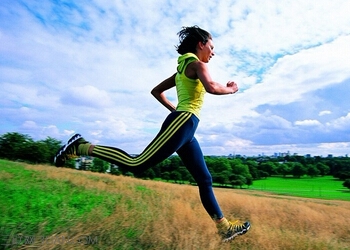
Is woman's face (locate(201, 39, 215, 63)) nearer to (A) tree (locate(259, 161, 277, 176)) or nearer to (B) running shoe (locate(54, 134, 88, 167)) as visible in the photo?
(B) running shoe (locate(54, 134, 88, 167))

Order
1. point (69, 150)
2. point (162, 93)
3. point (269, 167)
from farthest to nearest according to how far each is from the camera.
→ point (269, 167), point (162, 93), point (69, 150)

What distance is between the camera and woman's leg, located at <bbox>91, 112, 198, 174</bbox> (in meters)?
2.91

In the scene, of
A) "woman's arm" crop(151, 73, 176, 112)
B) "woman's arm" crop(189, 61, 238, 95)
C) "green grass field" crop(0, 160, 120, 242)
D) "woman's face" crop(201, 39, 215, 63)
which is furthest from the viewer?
"woman's arm" crop(151, 73, 176, 112)

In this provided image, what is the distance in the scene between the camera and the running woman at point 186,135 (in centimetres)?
291

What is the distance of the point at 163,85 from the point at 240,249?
191cm

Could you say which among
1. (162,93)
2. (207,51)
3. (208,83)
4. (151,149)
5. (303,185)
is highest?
(303,185)

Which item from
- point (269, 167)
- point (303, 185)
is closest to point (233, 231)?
point (303, 185)

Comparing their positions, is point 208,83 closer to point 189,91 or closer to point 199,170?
point 189,91

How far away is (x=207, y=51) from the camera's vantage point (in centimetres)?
328

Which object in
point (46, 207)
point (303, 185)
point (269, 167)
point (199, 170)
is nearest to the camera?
point (199, 170)

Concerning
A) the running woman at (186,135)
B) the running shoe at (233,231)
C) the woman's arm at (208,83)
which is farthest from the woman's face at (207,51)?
the running shoe at (233,231)

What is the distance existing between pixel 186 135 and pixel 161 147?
0.27 metres

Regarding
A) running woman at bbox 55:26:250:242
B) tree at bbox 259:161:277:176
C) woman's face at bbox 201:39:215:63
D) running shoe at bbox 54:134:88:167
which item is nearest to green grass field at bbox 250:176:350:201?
tree at bbox 259:161:277:176

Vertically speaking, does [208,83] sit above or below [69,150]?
above
